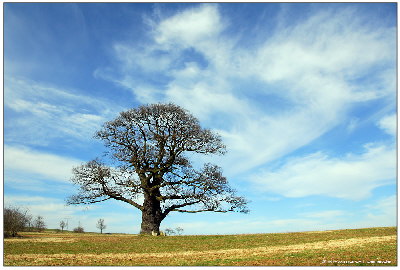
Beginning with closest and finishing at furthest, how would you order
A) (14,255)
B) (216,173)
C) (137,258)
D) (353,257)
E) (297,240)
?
(353,257)
(137,258)
(14,255)
(297,240)
(216,173)

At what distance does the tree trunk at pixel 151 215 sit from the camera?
37594 millimetres

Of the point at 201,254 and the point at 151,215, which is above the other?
the point at 151,215

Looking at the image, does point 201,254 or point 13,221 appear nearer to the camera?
point 201,254

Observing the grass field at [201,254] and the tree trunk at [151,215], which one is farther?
the tree trunk at [151,215]

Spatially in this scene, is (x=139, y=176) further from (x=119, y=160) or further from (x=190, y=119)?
(x=190, y=119)

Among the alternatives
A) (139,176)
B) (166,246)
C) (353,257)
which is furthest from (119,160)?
(353,257)

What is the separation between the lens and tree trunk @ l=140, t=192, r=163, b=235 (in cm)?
3759

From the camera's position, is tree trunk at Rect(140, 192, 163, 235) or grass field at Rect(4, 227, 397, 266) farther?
tree trunk at Rect(140, 192, 163, 235)

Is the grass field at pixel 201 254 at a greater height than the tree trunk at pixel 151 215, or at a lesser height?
lesser

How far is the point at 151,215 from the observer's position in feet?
124

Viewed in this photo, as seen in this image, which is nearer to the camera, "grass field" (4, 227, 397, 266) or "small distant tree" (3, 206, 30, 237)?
"grass field" (4, 227, 397, 266)

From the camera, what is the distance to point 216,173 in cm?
3753

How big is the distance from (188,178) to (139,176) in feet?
16.3

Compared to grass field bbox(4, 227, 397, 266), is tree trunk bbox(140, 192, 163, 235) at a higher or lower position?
higher
